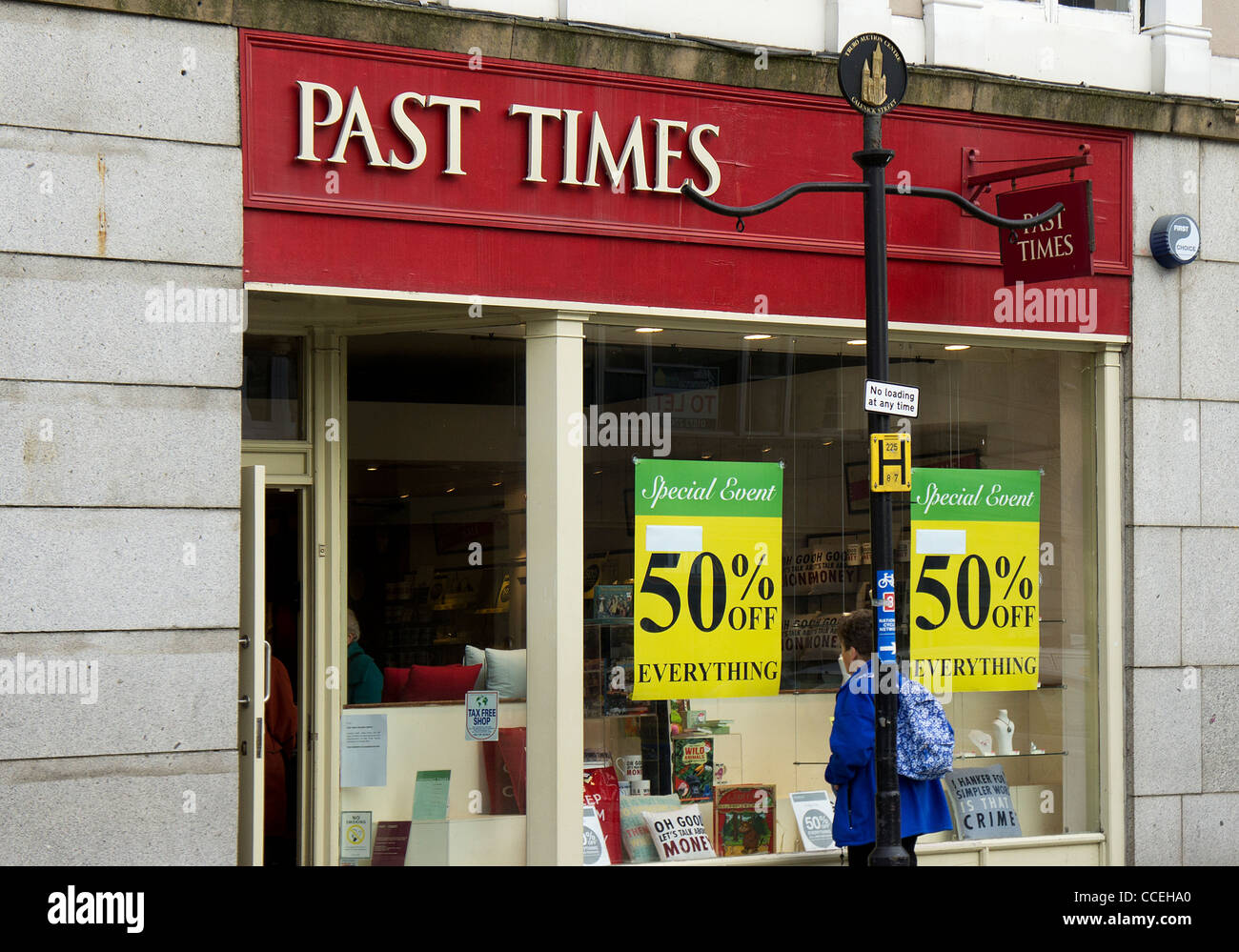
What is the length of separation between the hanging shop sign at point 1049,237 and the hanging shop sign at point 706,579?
2.02 meters

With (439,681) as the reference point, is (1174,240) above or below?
above

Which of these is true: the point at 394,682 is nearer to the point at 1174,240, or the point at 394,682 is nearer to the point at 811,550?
the point at 811,550

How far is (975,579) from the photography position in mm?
9672

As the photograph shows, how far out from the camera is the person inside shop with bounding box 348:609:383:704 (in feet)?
29.0

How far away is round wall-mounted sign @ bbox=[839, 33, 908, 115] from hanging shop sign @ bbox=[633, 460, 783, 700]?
2.30 m

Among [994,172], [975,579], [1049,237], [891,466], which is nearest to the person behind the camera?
[891,466]

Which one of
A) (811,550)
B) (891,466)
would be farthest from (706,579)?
(891,466)

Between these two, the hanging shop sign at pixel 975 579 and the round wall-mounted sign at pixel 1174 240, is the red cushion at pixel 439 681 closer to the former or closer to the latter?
the hanging shop sign at pixel 975 579

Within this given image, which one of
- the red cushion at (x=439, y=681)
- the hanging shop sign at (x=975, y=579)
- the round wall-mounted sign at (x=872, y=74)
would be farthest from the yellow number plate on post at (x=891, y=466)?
the red cushion at (x=439, y=681)

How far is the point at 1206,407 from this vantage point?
10031 mm

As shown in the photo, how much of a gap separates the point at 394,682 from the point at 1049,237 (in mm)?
4719
